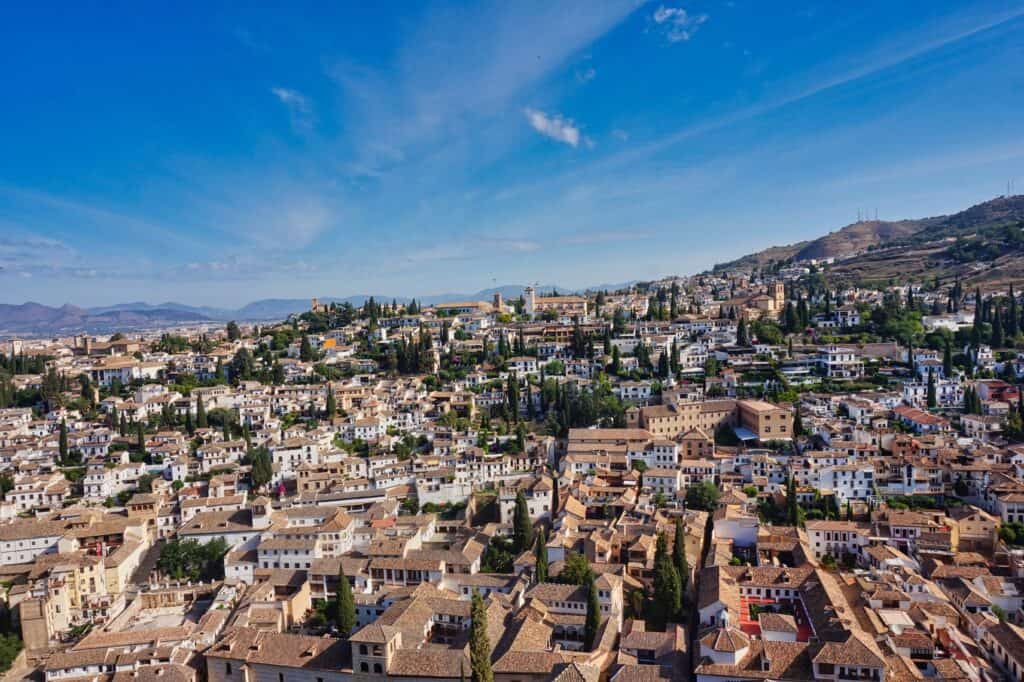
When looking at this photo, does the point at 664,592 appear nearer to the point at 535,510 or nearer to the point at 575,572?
the point at 575,572

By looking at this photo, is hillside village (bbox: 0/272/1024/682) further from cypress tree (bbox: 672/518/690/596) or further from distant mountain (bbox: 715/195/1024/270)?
distant mountain (bbox: 715/195/1024/270)

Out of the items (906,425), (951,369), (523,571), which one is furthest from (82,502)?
(951,369)

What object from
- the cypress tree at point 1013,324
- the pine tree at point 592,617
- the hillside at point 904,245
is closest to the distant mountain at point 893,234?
the hillside at point 904,245

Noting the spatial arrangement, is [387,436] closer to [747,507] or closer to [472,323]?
[747,507]

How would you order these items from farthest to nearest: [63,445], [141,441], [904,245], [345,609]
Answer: [904,245] → [141,441] → [63,445] → [345,609]

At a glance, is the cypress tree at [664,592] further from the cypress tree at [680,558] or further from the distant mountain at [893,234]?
the distant mountain at [893,234]

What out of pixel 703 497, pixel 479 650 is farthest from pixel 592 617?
pixel 703 497

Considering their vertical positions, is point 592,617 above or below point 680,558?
below
